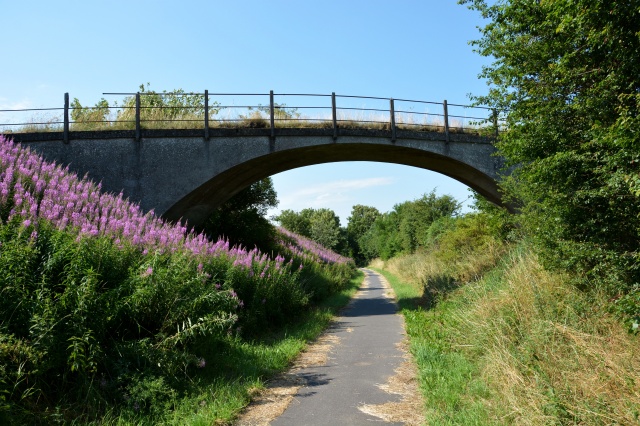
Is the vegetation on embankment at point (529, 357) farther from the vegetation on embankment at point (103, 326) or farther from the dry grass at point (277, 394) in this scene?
the vegetation on embankment at point (103, 326)

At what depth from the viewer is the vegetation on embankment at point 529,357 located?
13.9 feet

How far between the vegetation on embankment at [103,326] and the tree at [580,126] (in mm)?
5113

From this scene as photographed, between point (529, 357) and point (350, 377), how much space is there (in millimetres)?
2607

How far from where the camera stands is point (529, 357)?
5.43m

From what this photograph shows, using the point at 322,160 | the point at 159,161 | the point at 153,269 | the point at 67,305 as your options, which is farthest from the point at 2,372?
the point at 322,160

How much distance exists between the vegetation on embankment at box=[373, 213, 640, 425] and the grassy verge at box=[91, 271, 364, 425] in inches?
84.7

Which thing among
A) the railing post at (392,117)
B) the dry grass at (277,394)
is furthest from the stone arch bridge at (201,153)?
the dry grass at (277,394)

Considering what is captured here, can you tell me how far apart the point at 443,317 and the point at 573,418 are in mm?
6292

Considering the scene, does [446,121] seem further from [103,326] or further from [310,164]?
[103,326]

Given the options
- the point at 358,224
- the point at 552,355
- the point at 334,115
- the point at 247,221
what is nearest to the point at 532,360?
the point at 552,355

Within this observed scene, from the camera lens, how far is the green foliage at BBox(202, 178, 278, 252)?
1841cm

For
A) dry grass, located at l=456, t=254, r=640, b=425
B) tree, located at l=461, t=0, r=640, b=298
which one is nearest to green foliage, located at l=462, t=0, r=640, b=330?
tree, located at l=461, t=0, r=640, b=298

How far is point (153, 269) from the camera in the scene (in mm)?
6043

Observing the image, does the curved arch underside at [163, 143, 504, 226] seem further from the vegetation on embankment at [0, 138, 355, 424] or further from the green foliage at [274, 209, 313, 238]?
the green foliage at [274, 209, 313, 238]
